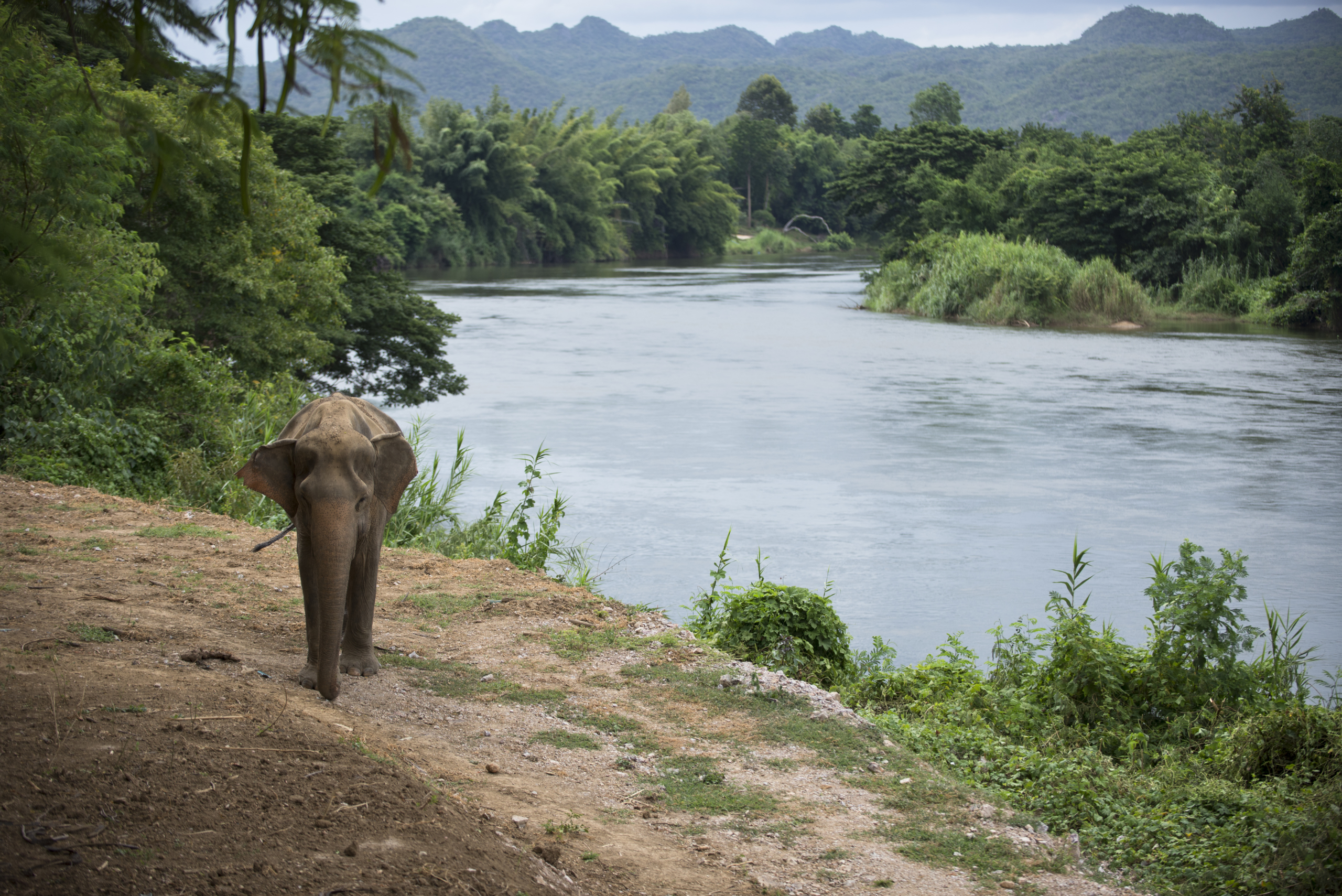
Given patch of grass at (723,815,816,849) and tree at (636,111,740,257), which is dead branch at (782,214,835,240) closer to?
tree at (636,111,740,257)

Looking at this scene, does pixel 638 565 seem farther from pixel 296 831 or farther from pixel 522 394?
pixel 522 394

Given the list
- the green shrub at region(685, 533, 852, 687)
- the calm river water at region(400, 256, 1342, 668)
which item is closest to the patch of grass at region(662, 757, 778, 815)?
the green shrub at region(685, 533, 852, 687)

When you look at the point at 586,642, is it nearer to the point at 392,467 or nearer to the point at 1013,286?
the point at 392,467

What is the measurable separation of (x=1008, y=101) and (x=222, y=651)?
20982 cm

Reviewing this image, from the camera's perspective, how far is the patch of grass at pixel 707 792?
446 cm

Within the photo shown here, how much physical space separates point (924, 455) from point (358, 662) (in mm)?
11727

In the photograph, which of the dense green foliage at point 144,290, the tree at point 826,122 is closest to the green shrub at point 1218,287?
the dense green foliage at point 144,290

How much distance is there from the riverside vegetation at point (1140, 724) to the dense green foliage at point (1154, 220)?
2509cm

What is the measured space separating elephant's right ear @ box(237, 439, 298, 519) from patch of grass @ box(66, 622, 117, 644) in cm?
88

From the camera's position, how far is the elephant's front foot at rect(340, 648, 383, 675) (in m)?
5.37

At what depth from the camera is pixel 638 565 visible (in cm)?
1078

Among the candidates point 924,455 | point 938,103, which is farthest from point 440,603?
point 938,103

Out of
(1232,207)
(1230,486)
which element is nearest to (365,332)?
(1230,486)

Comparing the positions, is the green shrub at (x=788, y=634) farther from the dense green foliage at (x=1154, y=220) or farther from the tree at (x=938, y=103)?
the tree at (x=938, y=103)
